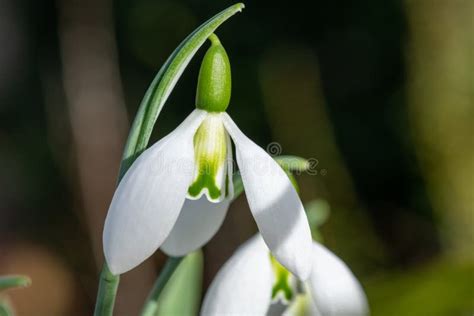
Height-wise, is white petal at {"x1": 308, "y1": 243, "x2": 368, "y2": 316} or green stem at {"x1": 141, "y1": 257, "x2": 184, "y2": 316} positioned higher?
green stem at {"x1": 141, "y1": 257, "x2": 184, "y2": 316}

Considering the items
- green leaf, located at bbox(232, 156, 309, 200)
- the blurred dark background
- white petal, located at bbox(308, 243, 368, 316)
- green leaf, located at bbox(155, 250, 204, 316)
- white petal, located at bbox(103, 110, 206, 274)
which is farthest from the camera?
the blurred dark background

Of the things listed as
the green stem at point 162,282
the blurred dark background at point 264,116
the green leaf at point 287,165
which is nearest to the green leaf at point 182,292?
the green stem at point 162,282

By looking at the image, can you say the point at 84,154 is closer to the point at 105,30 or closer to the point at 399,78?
the point at 105,30

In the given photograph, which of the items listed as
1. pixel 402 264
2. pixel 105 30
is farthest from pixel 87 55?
pixel 402 264

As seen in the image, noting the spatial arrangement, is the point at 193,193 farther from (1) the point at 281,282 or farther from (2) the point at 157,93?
(1) the point at 281,282

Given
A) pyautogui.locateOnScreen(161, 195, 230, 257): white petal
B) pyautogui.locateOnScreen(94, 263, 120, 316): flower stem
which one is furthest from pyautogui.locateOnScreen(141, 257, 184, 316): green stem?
pyautogui.locateOnScreen(94, 263, 120, 316): flower stem

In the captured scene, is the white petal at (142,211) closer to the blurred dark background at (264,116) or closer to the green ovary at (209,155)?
the green ovary at (209,155)

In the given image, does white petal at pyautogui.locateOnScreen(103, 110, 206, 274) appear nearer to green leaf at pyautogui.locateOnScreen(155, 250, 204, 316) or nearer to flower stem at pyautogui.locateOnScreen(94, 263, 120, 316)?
flower stem at pyautogui.locateOnScreen(94, 263, 120, 316)
